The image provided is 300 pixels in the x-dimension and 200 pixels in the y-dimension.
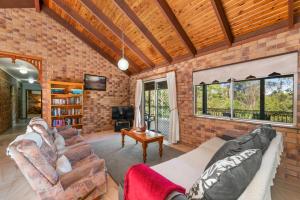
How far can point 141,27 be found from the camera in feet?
11.9

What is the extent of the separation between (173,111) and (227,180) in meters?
3.52

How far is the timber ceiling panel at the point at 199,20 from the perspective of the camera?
9.04 feet

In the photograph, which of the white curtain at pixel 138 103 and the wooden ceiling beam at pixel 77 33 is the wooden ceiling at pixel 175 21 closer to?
the wooden ceiling beam at pixel 77 33

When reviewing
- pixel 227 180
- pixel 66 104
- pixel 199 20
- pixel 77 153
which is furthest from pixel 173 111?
pixel 66 104

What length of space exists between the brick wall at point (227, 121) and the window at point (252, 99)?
24 centimetres

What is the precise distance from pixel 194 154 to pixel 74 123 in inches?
173

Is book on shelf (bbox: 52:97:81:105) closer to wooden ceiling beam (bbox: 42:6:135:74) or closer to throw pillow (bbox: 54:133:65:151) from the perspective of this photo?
wooden ceiling beam (bbox: 42:6:135:74)

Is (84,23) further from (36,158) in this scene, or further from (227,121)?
(227,121)

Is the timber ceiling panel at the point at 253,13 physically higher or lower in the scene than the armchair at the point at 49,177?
higher

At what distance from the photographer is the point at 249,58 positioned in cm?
282

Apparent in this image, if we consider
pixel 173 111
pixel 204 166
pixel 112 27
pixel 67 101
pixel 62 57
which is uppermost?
pixel 112 27

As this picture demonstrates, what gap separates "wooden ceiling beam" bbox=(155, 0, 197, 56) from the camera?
287 cm

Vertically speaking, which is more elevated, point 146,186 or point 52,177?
point 146,186

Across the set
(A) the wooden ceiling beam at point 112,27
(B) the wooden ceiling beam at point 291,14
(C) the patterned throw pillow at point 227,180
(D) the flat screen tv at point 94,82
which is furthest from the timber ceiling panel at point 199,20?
(D) the flat screen tv at point 94,82
